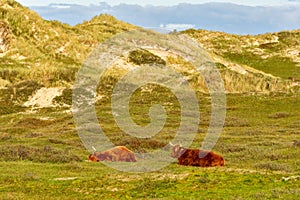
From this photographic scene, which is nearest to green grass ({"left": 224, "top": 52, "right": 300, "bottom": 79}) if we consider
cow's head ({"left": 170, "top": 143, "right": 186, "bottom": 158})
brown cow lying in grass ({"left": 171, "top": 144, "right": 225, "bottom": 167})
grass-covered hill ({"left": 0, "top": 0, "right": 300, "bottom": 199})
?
grass-covered hill ({"left": 0, "top": 0, "right": 300, "bottom": 199})

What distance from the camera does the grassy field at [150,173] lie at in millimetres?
18078

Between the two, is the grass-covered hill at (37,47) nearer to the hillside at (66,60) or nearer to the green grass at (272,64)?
the hillside at (66,60)

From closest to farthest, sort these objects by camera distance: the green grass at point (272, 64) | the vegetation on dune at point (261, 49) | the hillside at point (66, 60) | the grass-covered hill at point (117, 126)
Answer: the grass-covered hill at point (117, 126) → the hillside at point (66, 60) → the green grass at point (272, 64) → the vegetation on dune at point (261, 49)

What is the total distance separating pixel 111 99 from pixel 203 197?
48379mm

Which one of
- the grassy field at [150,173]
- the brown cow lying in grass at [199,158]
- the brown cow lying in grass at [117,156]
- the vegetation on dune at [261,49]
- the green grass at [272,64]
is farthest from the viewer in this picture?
the vegetation on dune at [261,49]

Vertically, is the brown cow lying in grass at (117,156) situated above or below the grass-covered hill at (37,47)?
below

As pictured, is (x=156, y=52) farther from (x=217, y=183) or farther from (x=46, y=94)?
(x=217, y=183)

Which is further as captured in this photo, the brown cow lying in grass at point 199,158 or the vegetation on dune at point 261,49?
the vegetation on dune at point 261,49

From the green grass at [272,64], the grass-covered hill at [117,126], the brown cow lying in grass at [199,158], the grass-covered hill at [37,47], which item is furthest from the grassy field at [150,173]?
the green grass at [272,64]

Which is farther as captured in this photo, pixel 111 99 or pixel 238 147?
pixel 111 99

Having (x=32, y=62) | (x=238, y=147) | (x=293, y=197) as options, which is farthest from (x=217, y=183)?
(x=32, y=62)

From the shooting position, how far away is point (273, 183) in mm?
18641

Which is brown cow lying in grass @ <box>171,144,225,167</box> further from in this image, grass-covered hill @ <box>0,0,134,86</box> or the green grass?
the green grass

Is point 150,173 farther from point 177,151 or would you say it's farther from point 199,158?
point 177,151
